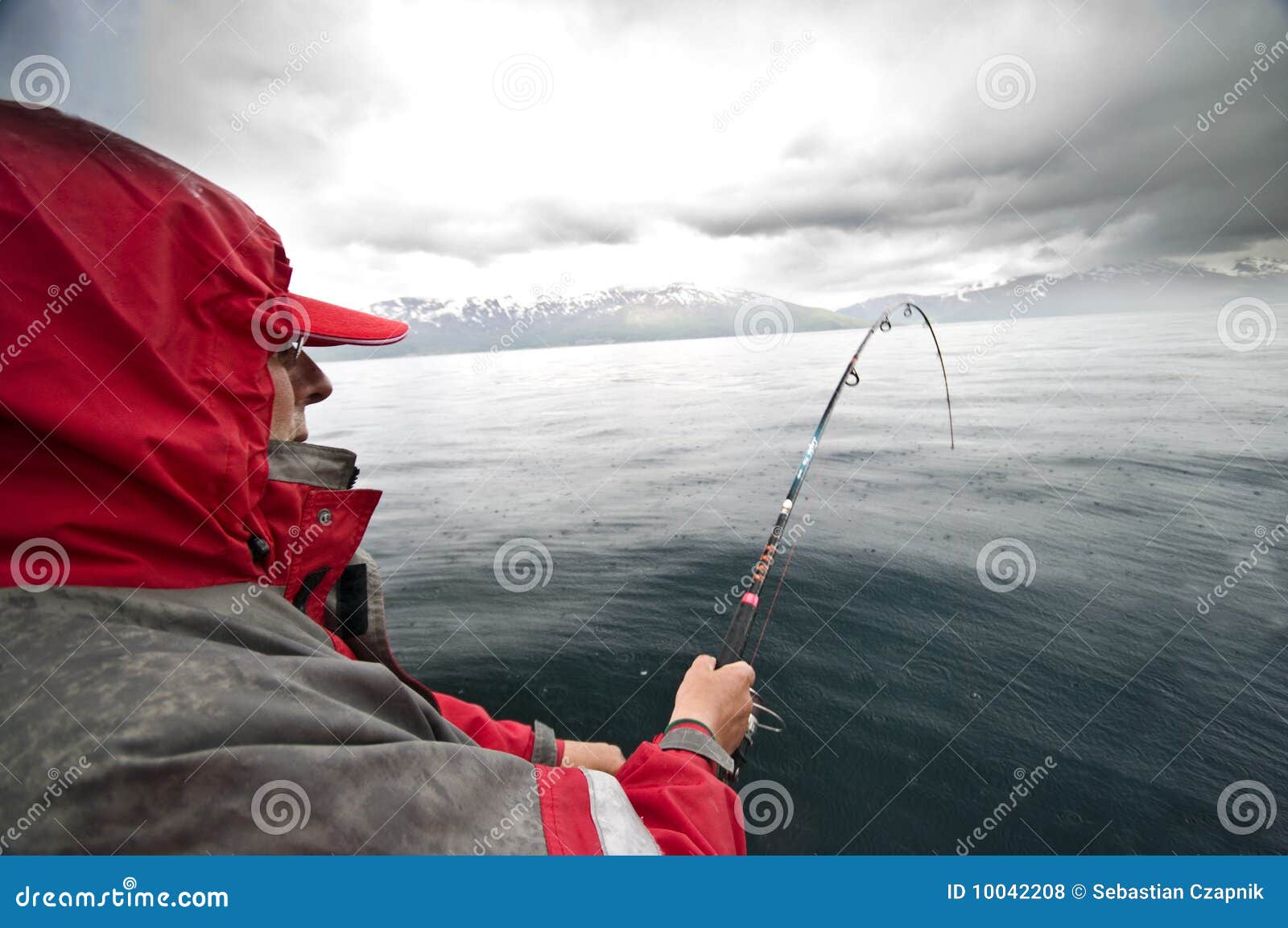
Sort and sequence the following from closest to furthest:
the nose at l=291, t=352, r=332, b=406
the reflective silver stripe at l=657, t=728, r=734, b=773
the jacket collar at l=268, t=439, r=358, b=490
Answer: the jacket collar at l=268, t=439, r=358, b=490 → the nose at l=291, t=352, r=332, b=406 → the reflective silver stripe at l=657, t=728, r=734, b=773

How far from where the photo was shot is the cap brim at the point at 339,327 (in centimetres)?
191

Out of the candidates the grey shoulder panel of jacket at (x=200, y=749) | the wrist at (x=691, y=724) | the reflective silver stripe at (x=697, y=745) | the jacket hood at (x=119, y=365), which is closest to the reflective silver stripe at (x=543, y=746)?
the wrist at (x=691, y=724)

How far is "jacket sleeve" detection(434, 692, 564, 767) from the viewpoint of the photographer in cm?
261

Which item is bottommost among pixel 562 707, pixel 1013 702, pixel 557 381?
pixel 562 707

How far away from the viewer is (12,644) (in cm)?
96

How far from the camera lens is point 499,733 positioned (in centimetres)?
263

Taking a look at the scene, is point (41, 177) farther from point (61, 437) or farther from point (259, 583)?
point (259, 583)

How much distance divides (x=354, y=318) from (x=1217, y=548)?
8.23m

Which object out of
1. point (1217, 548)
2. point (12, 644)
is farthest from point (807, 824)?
point (1217, 548)

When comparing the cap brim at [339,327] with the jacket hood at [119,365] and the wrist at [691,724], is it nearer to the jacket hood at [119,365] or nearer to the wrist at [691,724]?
the jacket hood at [119,365]

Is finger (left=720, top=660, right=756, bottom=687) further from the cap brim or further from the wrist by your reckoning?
the cap brim

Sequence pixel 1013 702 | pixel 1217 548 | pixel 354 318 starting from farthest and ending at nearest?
pixel 1217 548
pixel 1013 702
pixel 354 318

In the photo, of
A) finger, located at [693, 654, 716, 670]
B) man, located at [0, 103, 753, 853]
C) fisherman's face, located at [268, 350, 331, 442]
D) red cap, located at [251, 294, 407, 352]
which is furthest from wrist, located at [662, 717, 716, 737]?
red cap, located at [251, 294, 407, 352]

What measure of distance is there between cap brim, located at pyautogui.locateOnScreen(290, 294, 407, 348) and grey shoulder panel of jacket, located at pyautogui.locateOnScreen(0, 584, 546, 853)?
1.03m
